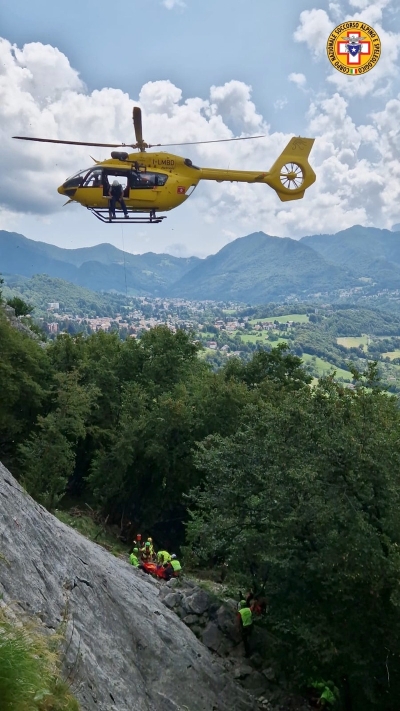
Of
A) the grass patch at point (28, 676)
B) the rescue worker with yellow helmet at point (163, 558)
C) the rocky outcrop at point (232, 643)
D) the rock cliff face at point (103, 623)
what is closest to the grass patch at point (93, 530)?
the rescue worker with yellow helmet at point (163, 558)

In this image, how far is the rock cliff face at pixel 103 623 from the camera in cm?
976

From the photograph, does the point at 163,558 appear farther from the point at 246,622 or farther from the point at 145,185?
the point at 145,185

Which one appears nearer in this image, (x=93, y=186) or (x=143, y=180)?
(x=93, y=186)

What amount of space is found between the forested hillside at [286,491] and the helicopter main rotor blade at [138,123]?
12325 millimetres

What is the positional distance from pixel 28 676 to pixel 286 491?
13.3m

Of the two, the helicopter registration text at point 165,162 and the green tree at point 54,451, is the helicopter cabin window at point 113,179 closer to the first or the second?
the helicopter registration text at point 165,162

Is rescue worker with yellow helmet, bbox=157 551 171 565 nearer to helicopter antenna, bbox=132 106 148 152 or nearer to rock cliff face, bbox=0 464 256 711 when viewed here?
rock cliff face, bbox=0 464 256 711

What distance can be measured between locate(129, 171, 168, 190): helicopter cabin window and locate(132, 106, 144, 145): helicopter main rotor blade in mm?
1399

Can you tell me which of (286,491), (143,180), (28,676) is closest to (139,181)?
(143,180)

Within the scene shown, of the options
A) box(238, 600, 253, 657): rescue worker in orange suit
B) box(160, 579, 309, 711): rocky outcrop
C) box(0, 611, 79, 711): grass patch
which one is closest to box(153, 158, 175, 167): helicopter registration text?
box(160, 579, 309, 711): rocky outcrop

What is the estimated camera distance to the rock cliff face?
32.0 feet

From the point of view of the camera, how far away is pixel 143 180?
23625 millimetres

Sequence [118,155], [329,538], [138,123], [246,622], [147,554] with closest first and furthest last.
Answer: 1. [329,538]
2. [246,622]
3. [138,123]
4. [118,155]
5. [147,554]

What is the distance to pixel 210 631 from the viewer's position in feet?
62.9
